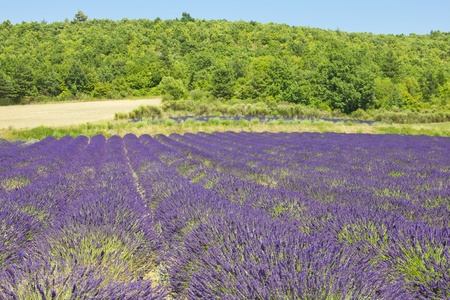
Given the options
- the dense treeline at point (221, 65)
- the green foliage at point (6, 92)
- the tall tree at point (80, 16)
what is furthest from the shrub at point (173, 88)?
the tall tree at point (80, 16)

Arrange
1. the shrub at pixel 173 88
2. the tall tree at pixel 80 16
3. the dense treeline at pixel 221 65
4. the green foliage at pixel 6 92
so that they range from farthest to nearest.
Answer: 1. the tall tree at pixel 80 16
2. the shrub at pixel 173 88
3. the dense treeline at pixel 221 65
4. the green foliage at pixel 6 92

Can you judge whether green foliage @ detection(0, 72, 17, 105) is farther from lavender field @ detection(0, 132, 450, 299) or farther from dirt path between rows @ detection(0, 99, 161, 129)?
lavender field @ detection(0, 132, 450, 299)

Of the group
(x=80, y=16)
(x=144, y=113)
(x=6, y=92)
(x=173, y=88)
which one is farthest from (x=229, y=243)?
(x=80, y=16)

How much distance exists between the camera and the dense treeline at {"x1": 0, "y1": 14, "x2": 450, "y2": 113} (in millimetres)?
46219

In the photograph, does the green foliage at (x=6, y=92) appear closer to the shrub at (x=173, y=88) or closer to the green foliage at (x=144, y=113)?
the shrub at (x=173, y=88)

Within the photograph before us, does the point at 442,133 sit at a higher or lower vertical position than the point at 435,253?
lower

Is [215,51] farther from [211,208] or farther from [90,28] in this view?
[211,208]

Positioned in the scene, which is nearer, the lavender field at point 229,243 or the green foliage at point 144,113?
the lavender field at point 229,243

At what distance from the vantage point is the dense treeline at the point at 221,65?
152 ft

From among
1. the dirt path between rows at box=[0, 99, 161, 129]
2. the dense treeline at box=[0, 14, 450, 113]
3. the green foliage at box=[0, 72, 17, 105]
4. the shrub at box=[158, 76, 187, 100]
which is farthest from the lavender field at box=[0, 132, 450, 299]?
the green foliage at box=[0, 72, 17, 105]

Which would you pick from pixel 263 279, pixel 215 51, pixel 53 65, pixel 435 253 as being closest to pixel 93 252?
pixel 263 279

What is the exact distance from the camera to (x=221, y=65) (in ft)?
162

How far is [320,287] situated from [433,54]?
94.5 meters

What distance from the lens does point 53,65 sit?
185 feet
